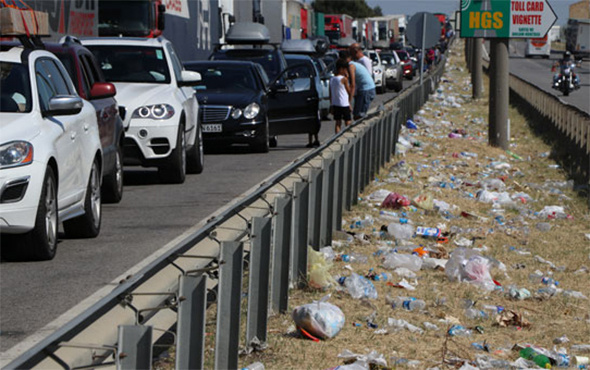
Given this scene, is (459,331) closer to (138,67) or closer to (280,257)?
(280,257)

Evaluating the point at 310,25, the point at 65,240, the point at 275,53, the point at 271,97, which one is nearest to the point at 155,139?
the point at 65,240

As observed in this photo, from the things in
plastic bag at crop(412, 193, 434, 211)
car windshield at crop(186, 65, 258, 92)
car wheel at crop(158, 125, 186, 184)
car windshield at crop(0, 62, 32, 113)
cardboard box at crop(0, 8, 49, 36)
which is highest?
cardboard box at crop(0, 8, 49, 36)

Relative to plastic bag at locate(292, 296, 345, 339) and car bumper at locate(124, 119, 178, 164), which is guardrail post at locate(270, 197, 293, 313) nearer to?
plastic bag at locate(292, 296, 345, 339)

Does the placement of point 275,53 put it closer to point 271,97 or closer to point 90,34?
point 90,34

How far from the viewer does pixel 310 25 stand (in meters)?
80.4

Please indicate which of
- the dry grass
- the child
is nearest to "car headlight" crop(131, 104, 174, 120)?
the dry grass

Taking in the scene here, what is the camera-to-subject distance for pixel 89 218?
10758 millimetres

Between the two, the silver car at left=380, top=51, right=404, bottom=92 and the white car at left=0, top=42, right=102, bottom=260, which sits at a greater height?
the white car at left=0, top=42, right=102, bottom=260

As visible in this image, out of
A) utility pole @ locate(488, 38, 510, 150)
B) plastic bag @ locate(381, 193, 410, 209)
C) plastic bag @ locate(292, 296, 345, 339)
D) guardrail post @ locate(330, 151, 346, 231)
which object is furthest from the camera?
utility pole @ locate(488, 38, 510, 150)

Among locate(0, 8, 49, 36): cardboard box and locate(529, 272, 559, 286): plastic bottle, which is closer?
locate(529, 272, 559, 286): plastic bottle

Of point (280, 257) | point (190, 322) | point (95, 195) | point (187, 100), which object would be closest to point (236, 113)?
point (187, 100)

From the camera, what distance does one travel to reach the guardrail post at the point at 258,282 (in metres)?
6.36

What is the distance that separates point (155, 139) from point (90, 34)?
43.8ft

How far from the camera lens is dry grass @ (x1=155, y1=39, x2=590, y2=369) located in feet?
22.1
